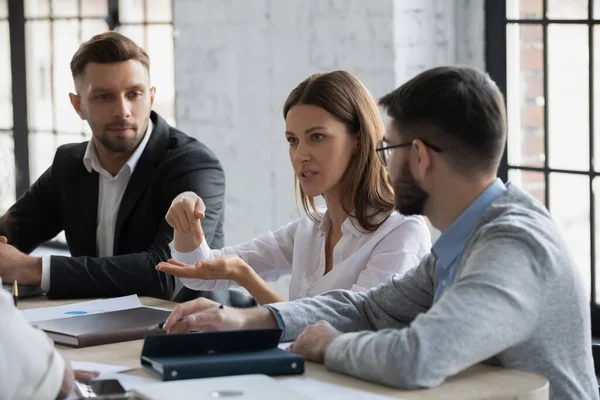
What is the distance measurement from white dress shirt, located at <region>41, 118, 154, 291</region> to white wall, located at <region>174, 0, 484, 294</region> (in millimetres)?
831

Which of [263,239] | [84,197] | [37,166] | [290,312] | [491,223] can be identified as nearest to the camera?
[491,223]

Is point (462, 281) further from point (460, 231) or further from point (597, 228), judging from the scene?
point (597, 228)

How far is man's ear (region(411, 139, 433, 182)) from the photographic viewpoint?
5.84 feet

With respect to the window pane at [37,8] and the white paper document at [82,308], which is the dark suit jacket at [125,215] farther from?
the window pane at [37,8]

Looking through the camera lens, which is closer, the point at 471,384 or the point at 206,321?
the point at 471,384

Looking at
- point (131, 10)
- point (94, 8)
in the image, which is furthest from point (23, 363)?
point (94, 8)

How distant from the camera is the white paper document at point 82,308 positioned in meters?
2.35

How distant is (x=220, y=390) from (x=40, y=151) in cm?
402

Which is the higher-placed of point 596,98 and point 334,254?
point 596,98

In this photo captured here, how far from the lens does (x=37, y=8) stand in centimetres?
521

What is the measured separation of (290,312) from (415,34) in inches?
69.0

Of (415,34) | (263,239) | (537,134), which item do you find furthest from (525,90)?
(263,239)

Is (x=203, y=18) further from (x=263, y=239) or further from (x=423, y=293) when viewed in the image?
(x=423, y=293)

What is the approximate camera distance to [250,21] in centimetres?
402
